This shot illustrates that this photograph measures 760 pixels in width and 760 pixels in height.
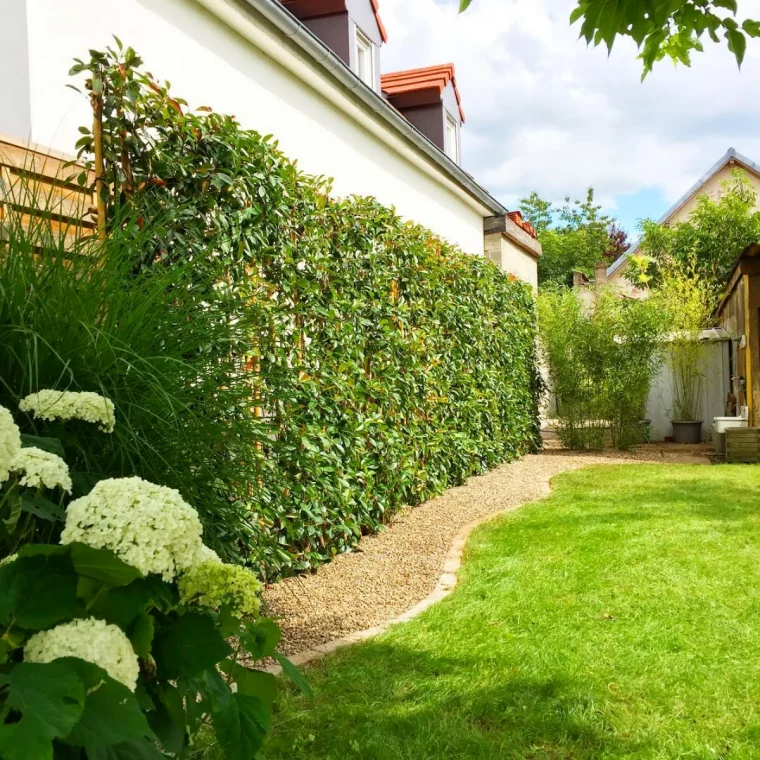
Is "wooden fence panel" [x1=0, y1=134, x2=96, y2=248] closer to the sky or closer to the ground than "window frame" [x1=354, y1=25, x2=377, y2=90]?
closer to the ground

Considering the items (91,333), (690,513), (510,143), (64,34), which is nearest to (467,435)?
(690,513)

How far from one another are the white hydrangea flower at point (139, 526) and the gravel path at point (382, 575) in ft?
8.21

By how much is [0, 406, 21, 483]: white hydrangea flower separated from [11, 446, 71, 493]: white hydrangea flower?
24mm

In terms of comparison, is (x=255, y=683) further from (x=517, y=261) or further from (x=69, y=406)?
(x=517, y=261)

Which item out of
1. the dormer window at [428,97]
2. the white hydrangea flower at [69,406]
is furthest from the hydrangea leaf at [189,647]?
the dormer window at [428,97]

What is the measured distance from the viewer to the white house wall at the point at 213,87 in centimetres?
425

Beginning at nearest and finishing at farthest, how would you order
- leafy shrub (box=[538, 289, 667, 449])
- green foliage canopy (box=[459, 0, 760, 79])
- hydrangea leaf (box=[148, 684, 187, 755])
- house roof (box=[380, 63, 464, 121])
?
hydrangea leaf (box=[148, 684, 187, 755]) < green foliage canopy (box=[459, 0, 760, 79]) < leafy shrub (box=[538, 289, 667, 449]) < house roof (box=[380, 63, 464, 121])

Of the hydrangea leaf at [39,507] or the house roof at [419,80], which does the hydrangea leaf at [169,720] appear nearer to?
the hydrangea leaf at [39,507]

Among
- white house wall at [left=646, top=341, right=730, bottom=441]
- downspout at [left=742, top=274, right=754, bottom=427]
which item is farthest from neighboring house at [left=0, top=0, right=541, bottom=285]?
white house wall at [left=646, top=341, right=730, bottom=441]

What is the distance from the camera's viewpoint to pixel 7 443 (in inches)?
43.3

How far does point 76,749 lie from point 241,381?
2014mm

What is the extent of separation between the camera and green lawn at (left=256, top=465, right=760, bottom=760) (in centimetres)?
257

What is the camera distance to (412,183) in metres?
10.3

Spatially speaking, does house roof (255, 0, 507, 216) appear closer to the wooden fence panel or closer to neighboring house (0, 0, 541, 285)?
neighboring house (0, 0, 541, 285)
